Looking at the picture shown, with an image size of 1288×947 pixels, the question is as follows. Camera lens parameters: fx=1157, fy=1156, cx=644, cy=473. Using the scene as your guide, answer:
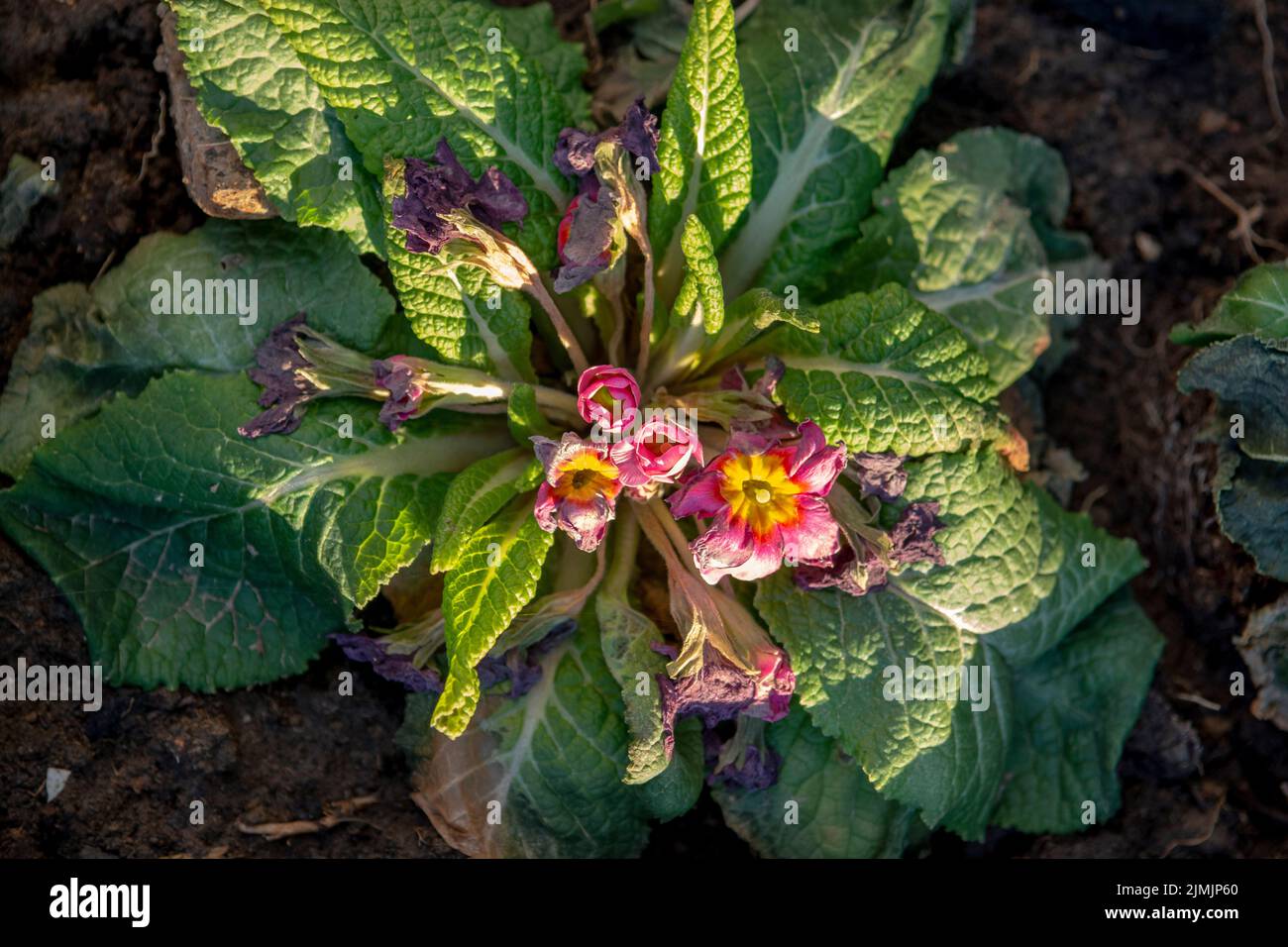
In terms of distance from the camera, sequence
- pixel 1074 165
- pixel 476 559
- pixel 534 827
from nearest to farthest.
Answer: pixel 476 559 → pixel 534 827 → pixel 1074 165

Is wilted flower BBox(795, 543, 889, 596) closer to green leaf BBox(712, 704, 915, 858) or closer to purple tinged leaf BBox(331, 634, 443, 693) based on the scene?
green leaf BBox(712, 704, 915, 858)

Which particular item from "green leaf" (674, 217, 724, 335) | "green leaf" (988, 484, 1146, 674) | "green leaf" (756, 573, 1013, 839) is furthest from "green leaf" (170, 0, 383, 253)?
"green leaf" (988, 484, 1146, 674)

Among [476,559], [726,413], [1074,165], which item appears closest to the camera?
[476,559]

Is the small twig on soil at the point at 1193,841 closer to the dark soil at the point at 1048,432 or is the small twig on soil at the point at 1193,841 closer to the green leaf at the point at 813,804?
the dark soil at the point at 1048,432

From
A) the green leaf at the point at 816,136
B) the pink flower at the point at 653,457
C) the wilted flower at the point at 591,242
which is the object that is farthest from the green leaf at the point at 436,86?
the pink flower at the point at 653,457

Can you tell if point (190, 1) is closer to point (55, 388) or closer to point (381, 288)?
point (381, 288)

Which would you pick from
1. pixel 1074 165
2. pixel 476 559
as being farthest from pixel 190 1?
pixel 1074 165
